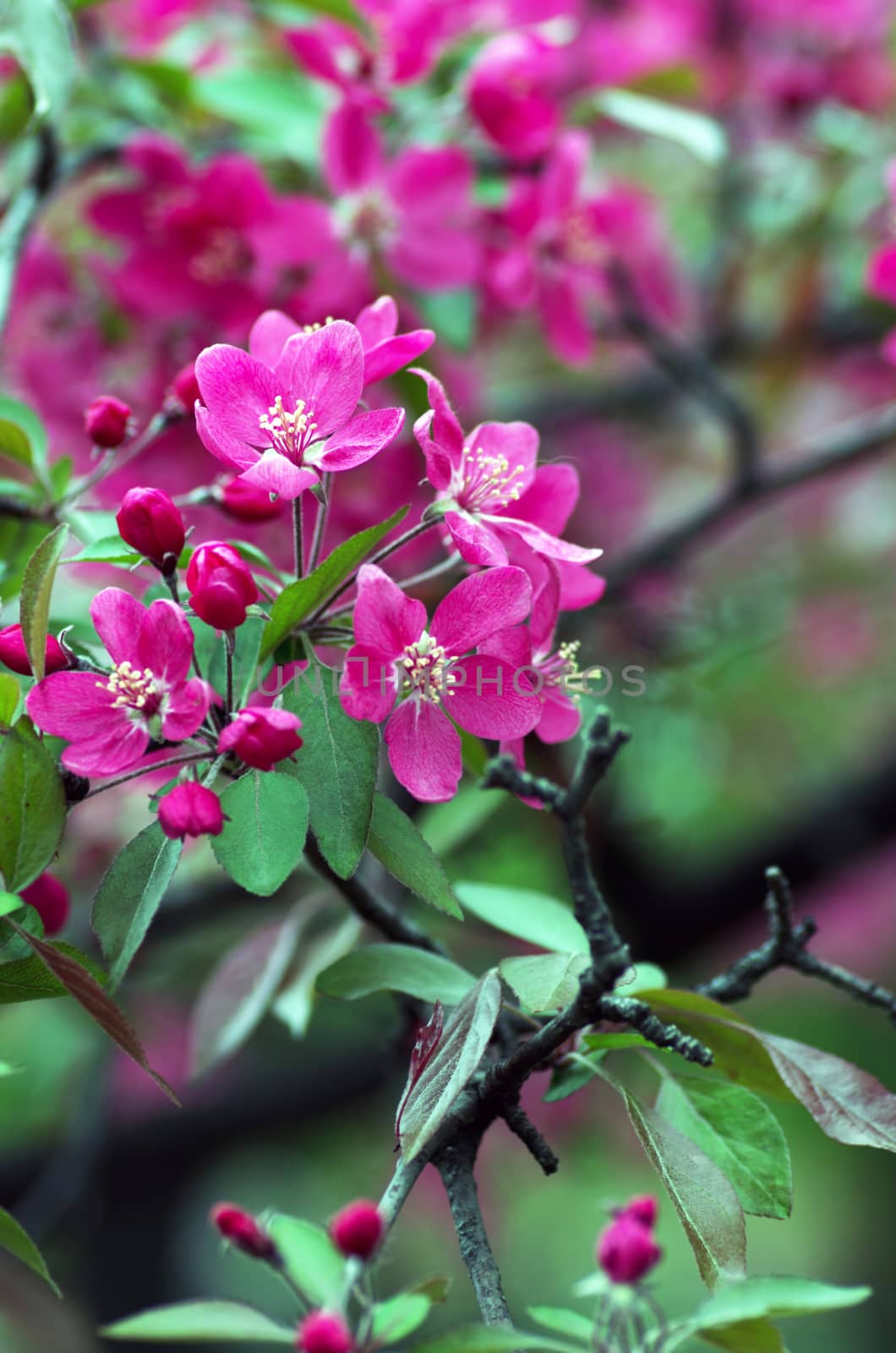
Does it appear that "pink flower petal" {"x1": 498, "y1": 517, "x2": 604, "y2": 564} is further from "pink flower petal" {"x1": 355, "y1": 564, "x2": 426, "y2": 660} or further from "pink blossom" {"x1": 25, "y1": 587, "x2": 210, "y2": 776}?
"pink blossom" {"x1": 25, "y1": 587, "x2": 210, "y2": 776}

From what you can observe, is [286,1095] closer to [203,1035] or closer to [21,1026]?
[21,1026]

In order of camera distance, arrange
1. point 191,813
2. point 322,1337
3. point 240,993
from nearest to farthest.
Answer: point 322,1337
point 191,813
point 240,993

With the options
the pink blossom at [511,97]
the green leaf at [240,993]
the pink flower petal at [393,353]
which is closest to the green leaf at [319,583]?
the pink flower petal at [393,353]

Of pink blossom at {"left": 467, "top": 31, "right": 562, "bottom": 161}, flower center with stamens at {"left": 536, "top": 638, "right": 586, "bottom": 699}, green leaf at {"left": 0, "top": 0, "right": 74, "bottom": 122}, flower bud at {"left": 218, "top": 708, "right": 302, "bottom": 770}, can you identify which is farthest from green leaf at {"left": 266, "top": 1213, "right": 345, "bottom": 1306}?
pink blossom at {"left": 467, "top": 31, "right": 562, "bottom": 161}

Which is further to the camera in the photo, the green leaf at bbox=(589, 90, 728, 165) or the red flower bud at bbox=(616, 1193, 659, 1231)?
the green leaf at bbox=(589, 90, 728, 165)

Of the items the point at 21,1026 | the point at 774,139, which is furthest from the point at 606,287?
the point at 21,1026

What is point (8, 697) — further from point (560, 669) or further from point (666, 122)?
point (666, 122)

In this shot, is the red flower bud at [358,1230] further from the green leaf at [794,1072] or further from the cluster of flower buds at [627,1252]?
the green leaf at [794,1072]

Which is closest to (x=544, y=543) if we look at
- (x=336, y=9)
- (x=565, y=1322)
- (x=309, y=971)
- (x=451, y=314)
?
(x=565, y=1322)
